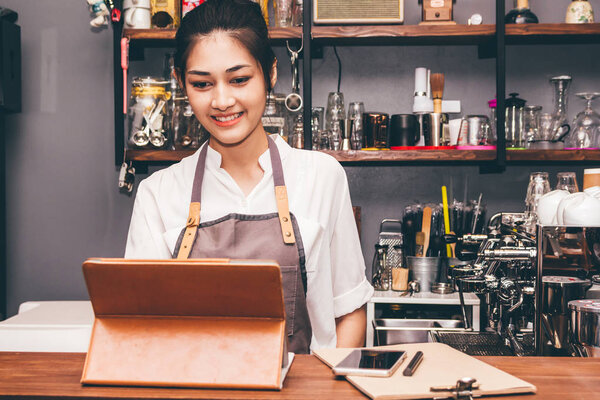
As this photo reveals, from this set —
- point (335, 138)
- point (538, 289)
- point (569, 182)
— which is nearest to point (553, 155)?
point (569, 182)

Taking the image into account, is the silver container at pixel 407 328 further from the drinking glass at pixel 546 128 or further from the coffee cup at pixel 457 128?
the drinking glass at pixel 546 128

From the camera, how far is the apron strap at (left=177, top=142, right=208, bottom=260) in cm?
125

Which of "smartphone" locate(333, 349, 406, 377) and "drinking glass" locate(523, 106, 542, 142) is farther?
"drinking glass" locate(523, 106, 542, 142)

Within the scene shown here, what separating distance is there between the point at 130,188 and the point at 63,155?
47 centimetres

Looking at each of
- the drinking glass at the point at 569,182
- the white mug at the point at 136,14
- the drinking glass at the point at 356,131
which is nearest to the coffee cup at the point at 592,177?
the drinking glass at the point at 569,182

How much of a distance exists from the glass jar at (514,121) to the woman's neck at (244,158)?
1311 millimetres

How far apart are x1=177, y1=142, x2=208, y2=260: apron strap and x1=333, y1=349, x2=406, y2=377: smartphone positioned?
0.51m

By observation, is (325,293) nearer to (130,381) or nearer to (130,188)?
(130,381)

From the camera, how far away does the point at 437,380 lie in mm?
729

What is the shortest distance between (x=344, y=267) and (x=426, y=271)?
38.4 inches

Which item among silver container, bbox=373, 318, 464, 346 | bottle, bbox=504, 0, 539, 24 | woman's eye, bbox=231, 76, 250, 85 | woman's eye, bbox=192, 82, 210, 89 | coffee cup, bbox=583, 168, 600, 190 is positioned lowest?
silver container, bbox=373, 318, 464, 346

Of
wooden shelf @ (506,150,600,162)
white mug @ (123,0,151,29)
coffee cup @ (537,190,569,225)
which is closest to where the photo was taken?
coffee cup @ (537,190,569,225)

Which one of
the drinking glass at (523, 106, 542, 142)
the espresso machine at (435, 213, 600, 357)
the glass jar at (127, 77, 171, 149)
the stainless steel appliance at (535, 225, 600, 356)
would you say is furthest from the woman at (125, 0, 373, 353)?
the drinking glass at (523, 106, 542, 142)

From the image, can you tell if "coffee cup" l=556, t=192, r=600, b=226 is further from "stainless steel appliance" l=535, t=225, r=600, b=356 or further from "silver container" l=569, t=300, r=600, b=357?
"silver container" l=569, t=300, r=600, b=357
